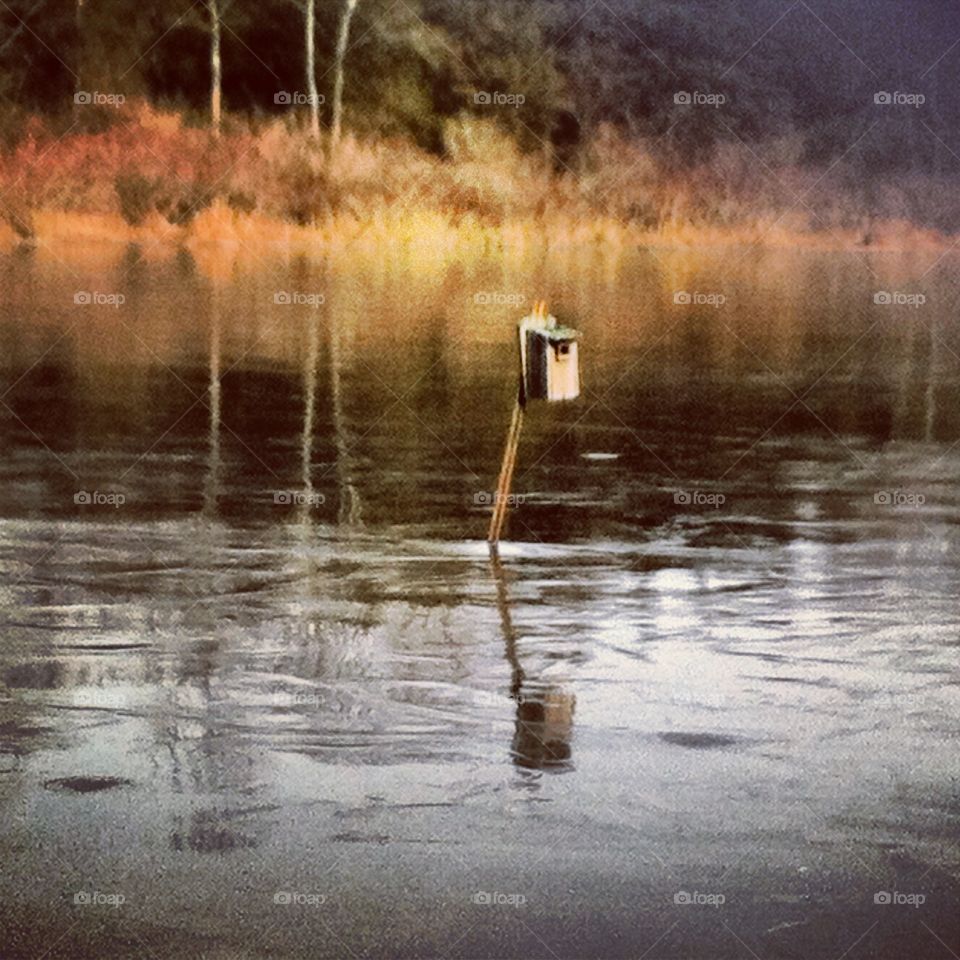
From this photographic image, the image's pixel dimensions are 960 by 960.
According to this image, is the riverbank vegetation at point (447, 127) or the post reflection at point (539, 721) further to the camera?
the riverbank vegetation at point (447, 127)

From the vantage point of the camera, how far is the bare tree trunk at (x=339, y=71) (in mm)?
33938

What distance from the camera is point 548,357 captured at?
12.3 meters

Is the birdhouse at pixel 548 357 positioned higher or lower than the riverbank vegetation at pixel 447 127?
lower

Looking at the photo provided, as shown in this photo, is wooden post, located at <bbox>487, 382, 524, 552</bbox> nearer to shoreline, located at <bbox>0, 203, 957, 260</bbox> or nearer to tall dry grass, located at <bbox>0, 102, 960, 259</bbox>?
tall dry grass, located at <bbox>0, 102, 960, 259</bbox>

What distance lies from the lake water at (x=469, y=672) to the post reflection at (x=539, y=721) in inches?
1.1

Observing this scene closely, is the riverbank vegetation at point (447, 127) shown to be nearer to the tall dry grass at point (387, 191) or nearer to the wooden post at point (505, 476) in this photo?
the tall dry grass at point (387, 191)

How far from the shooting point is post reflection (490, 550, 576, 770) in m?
8.14

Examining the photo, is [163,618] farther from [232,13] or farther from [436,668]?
[232,13]

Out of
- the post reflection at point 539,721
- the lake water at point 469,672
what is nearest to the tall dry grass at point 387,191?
the lake water at point 469,672

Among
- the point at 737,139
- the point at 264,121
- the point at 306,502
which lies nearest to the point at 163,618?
the point at 306,502

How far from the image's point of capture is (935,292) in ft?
122

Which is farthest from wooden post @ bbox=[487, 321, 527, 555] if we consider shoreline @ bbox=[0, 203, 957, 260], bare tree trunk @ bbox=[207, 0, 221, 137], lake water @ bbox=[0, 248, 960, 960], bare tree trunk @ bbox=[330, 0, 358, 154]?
bare tree trunk @ bbox=[207, 0, 221, 137]

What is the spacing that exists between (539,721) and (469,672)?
981 millimetres

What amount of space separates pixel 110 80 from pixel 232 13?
223 cm
